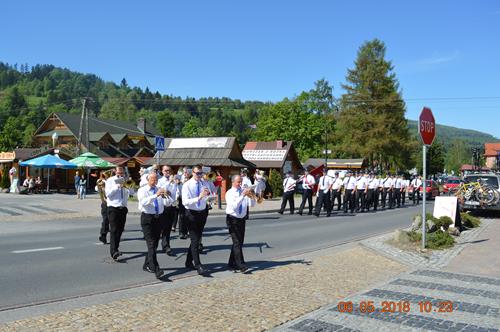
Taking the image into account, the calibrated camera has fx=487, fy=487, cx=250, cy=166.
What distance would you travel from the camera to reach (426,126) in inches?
420

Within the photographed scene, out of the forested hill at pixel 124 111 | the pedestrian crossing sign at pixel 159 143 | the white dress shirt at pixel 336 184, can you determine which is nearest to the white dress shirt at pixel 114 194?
the pedestrian crossing sign at pixel 159 143

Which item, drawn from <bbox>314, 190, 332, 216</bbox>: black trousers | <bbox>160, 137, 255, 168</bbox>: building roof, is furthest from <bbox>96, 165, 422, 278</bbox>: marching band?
<bbox>160, 137, 255, 168</bbox>: building roof

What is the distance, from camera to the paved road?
759cm

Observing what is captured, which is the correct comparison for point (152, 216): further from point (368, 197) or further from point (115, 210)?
point (368, 197)

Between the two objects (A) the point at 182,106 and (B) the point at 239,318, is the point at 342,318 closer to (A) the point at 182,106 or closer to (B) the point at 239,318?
(B) the point at 239,318

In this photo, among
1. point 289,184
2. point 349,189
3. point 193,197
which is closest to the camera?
point 193,197

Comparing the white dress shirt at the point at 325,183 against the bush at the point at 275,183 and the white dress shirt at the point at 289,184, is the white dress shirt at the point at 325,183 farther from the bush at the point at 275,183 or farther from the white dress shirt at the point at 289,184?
the bush at the point at 275,183

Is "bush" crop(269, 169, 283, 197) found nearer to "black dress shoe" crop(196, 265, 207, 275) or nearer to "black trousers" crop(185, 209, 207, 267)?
"black trousers" crop(185, 209, 207, 267)

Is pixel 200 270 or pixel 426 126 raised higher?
pixel 426 126

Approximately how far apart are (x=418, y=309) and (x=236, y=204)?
11.5 feet

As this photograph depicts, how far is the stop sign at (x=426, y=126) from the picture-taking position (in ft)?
34.1

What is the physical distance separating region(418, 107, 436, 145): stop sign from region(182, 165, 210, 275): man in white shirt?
486 cm

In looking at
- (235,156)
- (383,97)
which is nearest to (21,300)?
(235,156)

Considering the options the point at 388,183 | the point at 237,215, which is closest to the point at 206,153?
the point at 388,183
